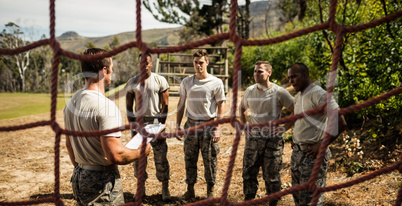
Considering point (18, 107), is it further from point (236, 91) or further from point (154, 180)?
point (236, 91)

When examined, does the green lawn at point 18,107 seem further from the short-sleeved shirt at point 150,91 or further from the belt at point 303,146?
the belt at point 303,146

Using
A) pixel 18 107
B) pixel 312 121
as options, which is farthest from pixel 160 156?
pixel 18 107

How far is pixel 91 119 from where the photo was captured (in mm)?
1583

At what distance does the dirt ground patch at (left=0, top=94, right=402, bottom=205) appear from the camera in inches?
117

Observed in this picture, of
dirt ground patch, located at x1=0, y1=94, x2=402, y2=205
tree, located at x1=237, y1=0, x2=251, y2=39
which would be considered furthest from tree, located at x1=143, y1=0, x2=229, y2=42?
dirt ground patch, located at x1=0, y1=94, x2=402, y2=205

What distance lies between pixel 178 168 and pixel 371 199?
249cm

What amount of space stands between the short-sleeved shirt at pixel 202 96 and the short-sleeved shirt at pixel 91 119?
130 centimetres

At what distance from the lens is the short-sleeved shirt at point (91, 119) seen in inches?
62.2

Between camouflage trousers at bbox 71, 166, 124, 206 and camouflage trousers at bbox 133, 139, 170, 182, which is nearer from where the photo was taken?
camouflage trousers at bbox 71, 166, 124, 206

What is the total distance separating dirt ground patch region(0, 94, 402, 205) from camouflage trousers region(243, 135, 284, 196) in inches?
22.4

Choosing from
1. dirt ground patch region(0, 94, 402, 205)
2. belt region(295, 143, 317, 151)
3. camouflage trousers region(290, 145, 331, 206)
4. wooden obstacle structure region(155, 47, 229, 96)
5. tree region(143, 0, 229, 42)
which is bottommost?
dirt ground patch region(0, 94, 402, 205)

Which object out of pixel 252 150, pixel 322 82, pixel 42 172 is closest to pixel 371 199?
pixel 252 150

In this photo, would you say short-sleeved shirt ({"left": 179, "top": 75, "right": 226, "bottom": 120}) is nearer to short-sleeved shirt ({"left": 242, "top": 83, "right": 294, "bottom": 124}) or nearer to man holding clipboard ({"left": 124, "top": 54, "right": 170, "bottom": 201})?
man holding clipboard ({"left": 124, "top": 54, "right": 170, "bottom": 201})

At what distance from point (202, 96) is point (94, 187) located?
1.47 metres
